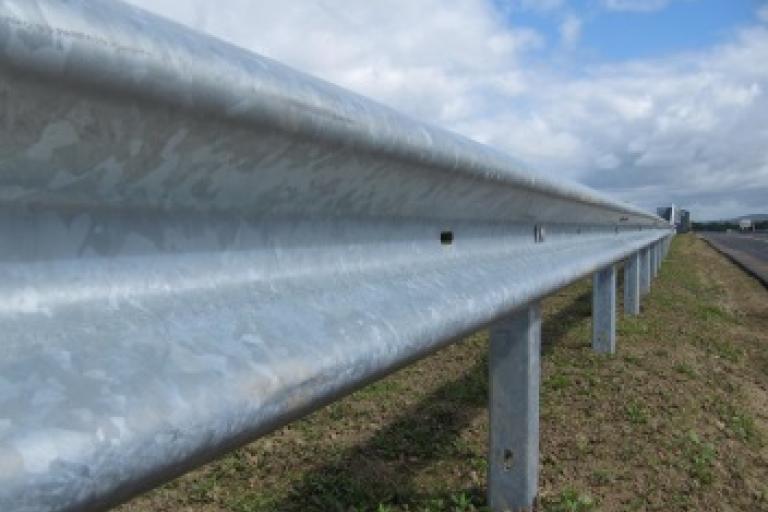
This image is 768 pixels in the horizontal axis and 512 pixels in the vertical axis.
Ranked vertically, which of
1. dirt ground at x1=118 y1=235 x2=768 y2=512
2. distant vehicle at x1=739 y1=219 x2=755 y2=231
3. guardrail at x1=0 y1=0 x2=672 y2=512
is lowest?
distant vehicle at x1=739 y1=219 x2=755 y2=231

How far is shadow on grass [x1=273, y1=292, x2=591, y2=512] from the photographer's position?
3.17 metres

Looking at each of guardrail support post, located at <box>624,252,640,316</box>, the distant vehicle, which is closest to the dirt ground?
guardrail support post, located at <box>624,252,640,316</box>

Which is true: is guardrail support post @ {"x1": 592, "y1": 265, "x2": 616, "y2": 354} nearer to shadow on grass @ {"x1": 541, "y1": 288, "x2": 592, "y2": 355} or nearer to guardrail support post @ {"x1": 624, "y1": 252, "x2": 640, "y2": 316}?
shadow on grass @ {"x1": 541, "y1": 288, "x2": 592, "y2": 355}

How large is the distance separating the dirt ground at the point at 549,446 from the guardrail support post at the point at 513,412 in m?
0.22

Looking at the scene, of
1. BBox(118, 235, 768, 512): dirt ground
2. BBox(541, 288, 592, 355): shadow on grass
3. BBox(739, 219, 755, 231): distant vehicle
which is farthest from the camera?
BBox(739, 219, 755, 231): distant vehicle

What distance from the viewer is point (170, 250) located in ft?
3.28

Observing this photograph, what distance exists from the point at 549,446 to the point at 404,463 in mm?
808

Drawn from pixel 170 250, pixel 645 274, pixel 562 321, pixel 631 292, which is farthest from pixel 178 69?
pixel 645 274

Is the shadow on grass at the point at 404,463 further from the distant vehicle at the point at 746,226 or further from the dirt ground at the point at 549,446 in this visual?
the distant vehicle at the point at 746,226

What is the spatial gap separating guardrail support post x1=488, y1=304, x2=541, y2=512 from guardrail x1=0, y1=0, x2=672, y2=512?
4.47 ft

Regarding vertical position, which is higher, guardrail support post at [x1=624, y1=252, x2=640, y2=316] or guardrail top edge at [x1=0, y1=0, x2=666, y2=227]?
guardrail top edge at [x1=0, y1=0, x2=666, y2=227]

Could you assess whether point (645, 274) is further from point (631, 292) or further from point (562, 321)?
point (562, 321)

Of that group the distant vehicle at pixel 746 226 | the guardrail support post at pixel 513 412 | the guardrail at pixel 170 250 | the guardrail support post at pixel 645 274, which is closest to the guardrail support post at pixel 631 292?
the guardrail support post at pixel 645 274

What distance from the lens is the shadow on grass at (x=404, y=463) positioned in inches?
125
